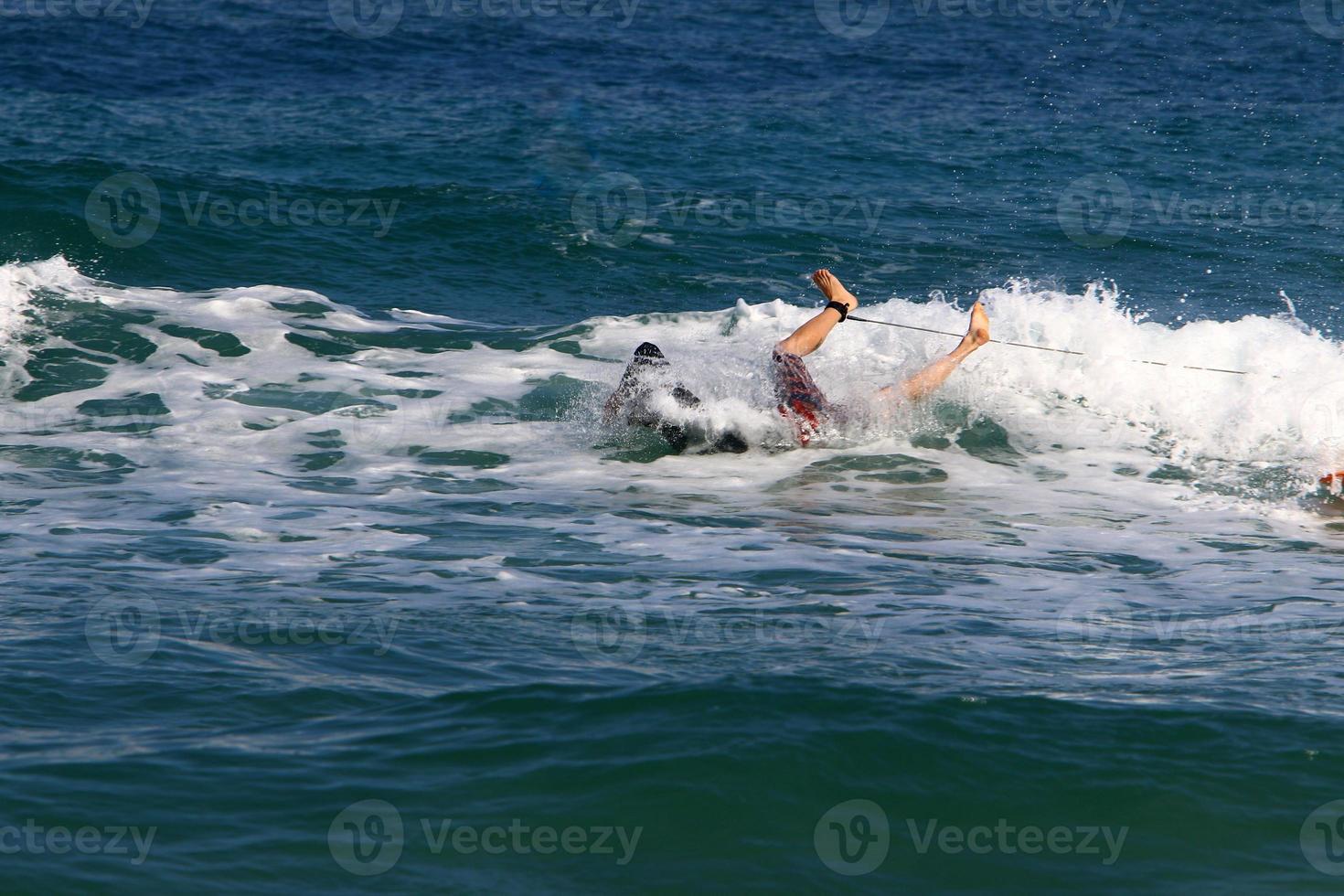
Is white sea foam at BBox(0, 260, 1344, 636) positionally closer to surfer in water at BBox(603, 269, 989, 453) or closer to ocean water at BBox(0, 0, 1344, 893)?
ocean water at BBox(0, 0, 1344, 893)

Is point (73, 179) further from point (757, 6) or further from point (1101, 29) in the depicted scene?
point (1101, 29)

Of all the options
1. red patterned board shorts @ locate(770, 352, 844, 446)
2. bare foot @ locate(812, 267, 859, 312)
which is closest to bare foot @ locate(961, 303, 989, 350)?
bare foot @ locate(812, 267, 859, 312)

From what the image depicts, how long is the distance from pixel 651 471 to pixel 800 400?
48.7 inches

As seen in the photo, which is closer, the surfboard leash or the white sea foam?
the white sea foam

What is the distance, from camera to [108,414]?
384 inches

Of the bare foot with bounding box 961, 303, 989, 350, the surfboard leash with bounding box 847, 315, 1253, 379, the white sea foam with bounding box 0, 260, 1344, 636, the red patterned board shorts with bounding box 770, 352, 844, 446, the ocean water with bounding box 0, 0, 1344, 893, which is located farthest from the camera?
the surfboard leash with bounding box 847, 315, 1253, 379

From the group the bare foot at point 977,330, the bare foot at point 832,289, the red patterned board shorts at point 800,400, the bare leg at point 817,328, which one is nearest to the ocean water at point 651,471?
the red patterned board shorts at point 800,400

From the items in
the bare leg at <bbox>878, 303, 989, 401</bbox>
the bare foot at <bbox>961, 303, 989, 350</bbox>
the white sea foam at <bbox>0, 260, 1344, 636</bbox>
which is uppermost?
the bare foot at <bbox>961, 303, 989, 350</bbox>

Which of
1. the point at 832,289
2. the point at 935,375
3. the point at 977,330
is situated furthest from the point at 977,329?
the point at 832,289

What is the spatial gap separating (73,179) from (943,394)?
1007 cm

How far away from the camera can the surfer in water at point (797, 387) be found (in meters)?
9.24

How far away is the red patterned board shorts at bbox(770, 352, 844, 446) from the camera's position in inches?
369

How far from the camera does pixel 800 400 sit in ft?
30.9

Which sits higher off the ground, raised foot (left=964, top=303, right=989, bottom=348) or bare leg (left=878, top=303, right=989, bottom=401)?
raised foot (left=964, top=303, right=989, bottom=348)
